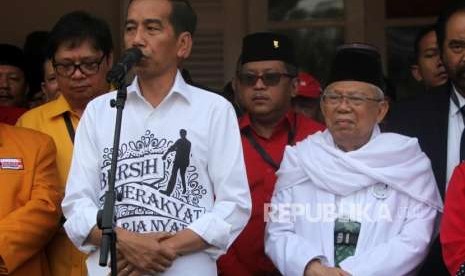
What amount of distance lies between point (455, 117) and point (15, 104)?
88.4 inches

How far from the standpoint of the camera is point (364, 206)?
4199 millimetres

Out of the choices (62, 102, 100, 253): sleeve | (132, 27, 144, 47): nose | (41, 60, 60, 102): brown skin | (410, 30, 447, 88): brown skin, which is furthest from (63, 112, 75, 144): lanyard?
(410, 30, 447, 88): brown skin

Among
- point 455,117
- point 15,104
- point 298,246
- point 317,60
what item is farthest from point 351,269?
point 317,60

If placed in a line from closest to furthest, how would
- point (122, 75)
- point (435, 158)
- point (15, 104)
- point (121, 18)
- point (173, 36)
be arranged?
1. point (122, 75)
2. point (173, 36)
3. point (435, 158)
4. point (15, 104)
5. point (121, 18)

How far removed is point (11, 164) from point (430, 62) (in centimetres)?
211

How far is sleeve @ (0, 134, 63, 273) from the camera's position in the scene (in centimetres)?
420

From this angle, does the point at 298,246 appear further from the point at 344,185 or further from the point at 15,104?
the point at 15,104

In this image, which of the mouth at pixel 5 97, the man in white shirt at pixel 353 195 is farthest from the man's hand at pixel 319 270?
the mouth at pixel 5 97

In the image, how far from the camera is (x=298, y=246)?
4.20 metres

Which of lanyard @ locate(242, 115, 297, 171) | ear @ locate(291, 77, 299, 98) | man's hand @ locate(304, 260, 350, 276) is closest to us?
man's hand @ locate(304, 260, 350, 276)

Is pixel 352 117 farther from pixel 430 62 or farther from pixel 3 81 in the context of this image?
pixel 3 81

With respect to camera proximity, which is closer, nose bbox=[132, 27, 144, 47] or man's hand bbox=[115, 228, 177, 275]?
man's hand bbox=[115, 228, 177, 275]

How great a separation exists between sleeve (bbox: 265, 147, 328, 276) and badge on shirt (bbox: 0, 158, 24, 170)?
1013 millimetres

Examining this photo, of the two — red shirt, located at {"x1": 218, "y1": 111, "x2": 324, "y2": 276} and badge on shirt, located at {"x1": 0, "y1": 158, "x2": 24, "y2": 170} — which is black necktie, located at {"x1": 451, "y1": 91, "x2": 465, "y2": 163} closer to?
red shirt, located at {"x1": 218, "y1": 111, "x2": 324, "y2": 276}
